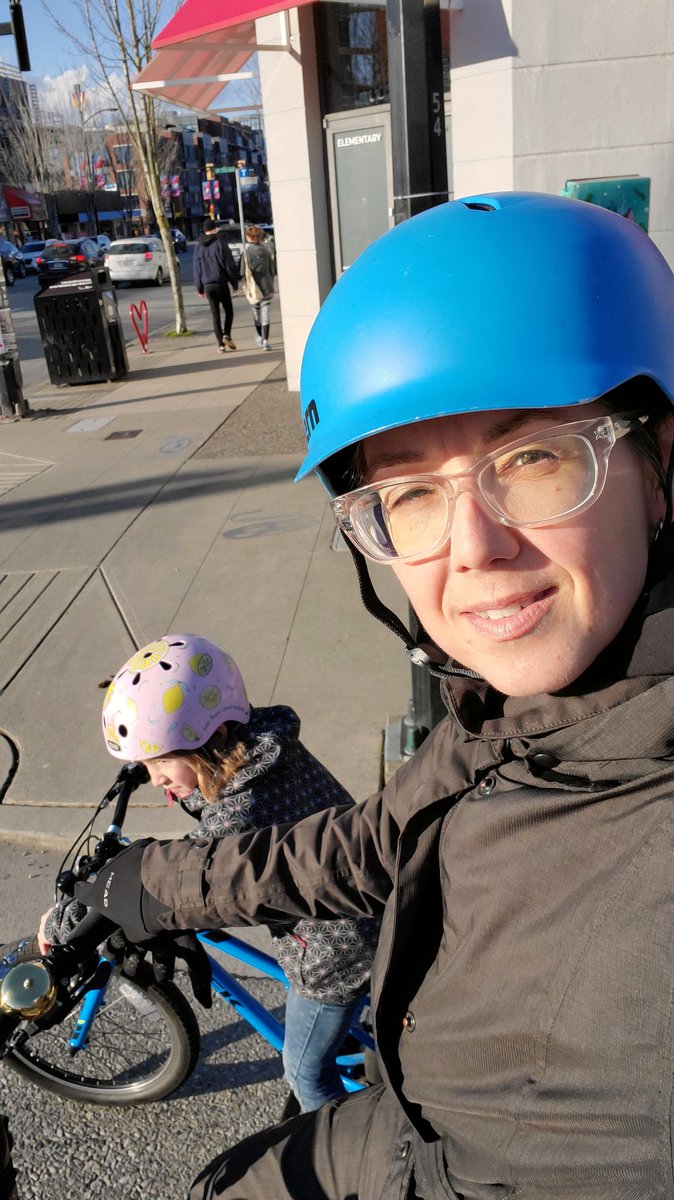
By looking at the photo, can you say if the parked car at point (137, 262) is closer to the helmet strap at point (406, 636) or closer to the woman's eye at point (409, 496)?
the helmet strap at point (406, 636)

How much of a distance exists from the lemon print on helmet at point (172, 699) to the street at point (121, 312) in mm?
13453

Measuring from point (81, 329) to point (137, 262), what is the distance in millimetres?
20134

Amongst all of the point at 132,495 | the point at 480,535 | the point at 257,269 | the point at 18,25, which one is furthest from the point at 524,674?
the point at 257,269

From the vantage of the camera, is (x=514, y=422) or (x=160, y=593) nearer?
(x=514, y=422)

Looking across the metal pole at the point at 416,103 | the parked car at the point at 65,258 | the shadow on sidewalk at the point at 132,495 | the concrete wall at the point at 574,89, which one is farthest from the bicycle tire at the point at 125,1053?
the parked car at the point at 65,258

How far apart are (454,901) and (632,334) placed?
0.84 m

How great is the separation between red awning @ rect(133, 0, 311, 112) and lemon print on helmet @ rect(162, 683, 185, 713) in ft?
21.8

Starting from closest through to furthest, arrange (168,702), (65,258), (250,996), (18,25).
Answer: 1. (168,702)
2. (250,996)
3. (18,25)
4. (65,258)

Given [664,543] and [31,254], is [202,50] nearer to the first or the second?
[664,543]

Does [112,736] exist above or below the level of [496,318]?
below

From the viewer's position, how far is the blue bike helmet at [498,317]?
128cm

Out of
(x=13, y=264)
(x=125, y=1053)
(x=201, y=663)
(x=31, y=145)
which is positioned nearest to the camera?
(x=201, y=663)

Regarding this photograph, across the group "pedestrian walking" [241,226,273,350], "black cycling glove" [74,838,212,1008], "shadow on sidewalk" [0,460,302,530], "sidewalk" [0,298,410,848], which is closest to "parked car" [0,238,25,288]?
"pedestrian walking" [241,226,273,350]

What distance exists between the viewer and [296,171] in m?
10.6
